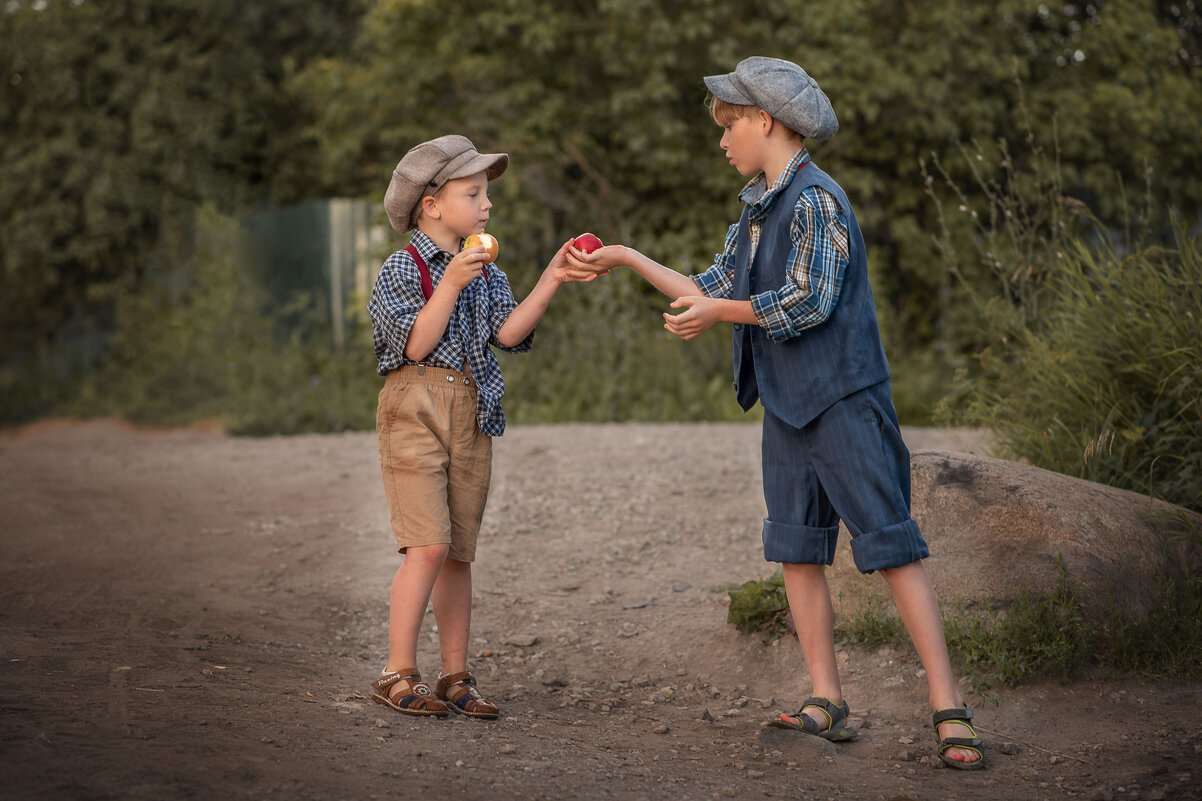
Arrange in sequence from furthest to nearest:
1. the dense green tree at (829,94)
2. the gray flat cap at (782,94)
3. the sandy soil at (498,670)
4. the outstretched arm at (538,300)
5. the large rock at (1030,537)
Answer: the dense green tree at (829,94) → the large rock at (1030,537) → the outstretched arm at (538,300) → the gray flat cap at (782,94) → the sandy soil at (498,670)

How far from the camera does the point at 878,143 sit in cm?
1052

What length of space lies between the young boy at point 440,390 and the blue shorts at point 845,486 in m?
0.79

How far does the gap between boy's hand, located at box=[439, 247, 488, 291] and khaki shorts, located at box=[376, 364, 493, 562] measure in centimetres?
29

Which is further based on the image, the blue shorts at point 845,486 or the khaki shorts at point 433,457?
the khaki shorts at point 433,457

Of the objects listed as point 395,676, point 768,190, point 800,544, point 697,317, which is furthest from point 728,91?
point 395,676

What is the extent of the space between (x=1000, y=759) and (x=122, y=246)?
1138cm

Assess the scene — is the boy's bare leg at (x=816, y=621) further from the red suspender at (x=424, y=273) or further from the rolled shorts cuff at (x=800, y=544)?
the red suspender at (x=424, y=273)

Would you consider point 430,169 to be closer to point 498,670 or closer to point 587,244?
point 587,244

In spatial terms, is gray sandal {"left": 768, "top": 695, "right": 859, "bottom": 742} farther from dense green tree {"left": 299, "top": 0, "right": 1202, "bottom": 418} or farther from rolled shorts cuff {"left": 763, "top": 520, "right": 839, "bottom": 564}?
dense green tree {"left": 299, "top": 0, "right": 1202, "bottom": 418}

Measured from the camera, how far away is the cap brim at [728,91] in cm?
302

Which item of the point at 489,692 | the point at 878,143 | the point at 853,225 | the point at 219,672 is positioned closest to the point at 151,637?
the point at 219,672

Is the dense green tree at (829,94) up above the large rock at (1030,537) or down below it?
above

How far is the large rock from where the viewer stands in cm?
343

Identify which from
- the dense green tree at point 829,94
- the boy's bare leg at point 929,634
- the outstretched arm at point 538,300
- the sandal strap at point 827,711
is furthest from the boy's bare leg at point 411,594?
the dense green tree at point 829,94
